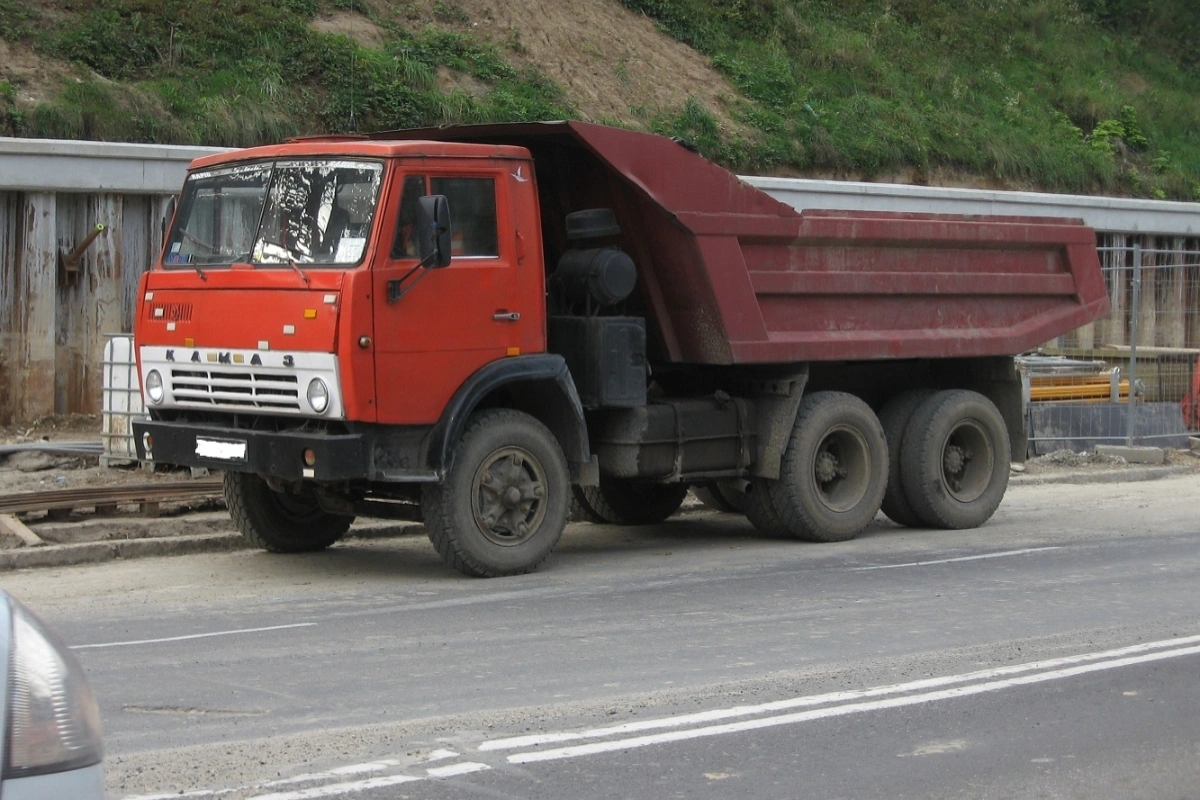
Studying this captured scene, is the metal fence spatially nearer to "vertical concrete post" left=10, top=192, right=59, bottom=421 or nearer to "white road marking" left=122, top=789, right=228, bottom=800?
"vertical concrete post" left=10, top=192, right=59, bottom=421

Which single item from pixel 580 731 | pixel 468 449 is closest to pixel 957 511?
pixel 468 449

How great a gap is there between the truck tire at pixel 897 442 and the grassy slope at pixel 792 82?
8789 millimetres

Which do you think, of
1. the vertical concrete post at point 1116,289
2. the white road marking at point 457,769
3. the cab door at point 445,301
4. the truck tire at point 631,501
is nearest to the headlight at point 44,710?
the white road marking at point 457,769

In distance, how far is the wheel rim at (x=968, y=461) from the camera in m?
13.4

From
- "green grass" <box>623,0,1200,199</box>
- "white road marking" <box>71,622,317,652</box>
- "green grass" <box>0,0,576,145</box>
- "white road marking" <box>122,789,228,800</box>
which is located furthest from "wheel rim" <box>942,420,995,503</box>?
"green grass" <box>623,0,1200,199</box>

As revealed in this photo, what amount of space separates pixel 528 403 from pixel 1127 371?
36.9 ft

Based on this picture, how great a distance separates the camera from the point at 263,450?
984 centimetres

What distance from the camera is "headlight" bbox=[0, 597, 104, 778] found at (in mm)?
3170

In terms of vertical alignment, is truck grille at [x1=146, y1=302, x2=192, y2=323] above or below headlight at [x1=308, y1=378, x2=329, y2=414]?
above

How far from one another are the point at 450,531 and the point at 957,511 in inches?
198

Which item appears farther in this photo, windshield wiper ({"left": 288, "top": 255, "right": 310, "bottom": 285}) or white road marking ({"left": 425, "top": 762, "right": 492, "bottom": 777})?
windshield wiper ({"left": 288, "top": 255, "right": 310, "bottom": 285})

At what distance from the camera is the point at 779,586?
10.1 meters

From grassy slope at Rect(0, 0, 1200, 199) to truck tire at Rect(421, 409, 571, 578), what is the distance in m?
8.97

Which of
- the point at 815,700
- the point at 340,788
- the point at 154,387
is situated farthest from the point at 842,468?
the point at 340,788
